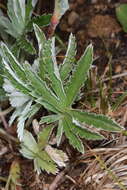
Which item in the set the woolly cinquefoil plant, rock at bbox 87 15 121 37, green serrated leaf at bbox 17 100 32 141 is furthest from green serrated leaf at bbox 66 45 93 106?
rock at bbox 87 15 121 37

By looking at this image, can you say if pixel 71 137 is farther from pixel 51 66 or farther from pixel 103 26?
pixel 103 26

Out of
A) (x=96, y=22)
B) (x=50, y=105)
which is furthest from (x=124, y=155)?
(x=96, y=22)

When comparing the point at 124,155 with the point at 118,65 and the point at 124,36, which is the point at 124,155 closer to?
the point at 118,65

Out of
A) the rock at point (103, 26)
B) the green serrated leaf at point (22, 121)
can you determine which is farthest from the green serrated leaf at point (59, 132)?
the rock at point (103, 26)

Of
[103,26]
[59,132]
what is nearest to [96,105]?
[59,132]

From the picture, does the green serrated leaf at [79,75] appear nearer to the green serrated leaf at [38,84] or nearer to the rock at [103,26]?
the green serrated leaf at [38,84]

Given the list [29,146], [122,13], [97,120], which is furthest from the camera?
[122,13]
